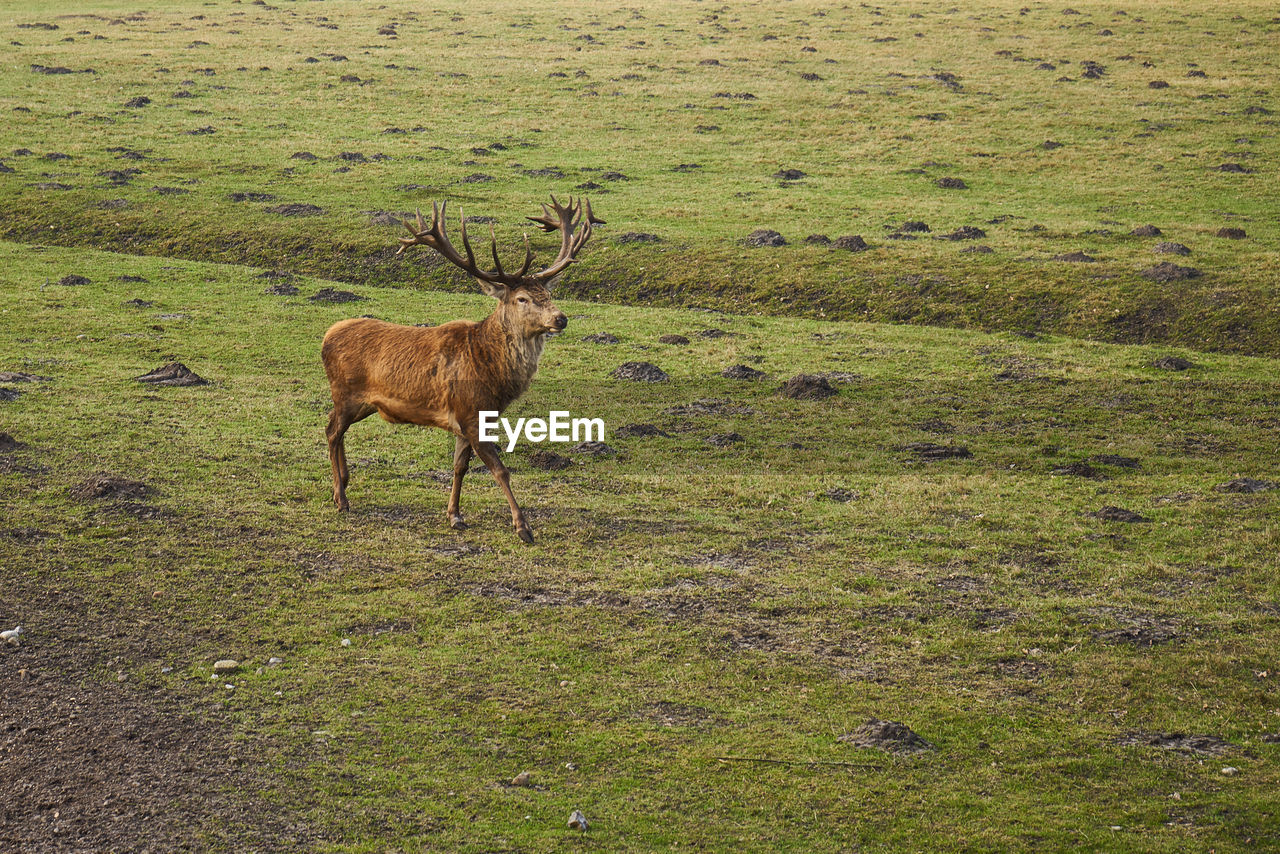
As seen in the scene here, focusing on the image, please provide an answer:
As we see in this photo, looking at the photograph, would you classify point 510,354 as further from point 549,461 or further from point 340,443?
point 549,461

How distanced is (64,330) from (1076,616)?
18.6m

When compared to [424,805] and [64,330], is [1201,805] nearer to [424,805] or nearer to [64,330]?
[424,805]

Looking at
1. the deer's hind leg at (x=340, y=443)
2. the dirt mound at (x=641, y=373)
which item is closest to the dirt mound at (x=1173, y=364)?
the dirt mound at (x=641, y=373)

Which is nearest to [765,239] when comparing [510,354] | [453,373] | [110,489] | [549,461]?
[549,461]

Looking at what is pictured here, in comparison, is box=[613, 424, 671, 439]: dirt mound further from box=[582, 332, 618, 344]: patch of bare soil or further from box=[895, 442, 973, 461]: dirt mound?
box=[582, 332, 618, 344]: patch of bare soil

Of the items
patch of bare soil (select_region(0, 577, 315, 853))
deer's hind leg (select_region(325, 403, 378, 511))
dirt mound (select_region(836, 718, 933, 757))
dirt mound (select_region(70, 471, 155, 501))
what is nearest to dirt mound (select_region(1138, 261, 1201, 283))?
deer's hind leg (select_region(325, 403, 378, 511))

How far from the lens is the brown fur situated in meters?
13.6

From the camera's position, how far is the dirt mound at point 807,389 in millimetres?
20275

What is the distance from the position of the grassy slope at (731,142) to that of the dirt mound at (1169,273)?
0.99 feet

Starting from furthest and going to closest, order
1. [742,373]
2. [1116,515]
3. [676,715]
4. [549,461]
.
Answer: [742,373]
[549,461]
[1116,515]
[676,715]

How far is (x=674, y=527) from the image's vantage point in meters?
14.2

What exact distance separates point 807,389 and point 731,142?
77.6 feet

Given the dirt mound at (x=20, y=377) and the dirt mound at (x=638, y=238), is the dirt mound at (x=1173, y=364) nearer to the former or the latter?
the dirt mound at (x=638, y=238)

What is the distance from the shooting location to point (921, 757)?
368 inches
